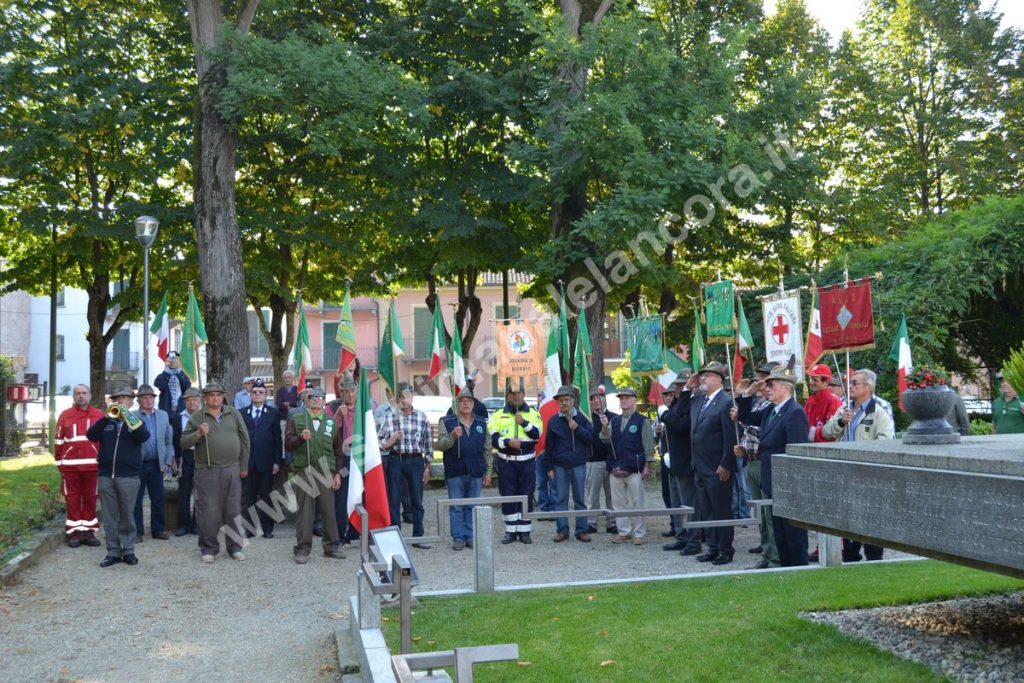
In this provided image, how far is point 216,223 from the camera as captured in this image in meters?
17.9

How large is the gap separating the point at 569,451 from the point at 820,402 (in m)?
3.58

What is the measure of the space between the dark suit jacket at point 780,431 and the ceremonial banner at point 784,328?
3010 millimetres

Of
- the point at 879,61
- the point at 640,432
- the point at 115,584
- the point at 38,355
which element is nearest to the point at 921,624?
the point at 640,432

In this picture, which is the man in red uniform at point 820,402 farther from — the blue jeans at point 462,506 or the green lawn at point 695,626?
the blue jeans at point 462,506

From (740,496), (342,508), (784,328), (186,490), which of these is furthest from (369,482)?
(784,328)

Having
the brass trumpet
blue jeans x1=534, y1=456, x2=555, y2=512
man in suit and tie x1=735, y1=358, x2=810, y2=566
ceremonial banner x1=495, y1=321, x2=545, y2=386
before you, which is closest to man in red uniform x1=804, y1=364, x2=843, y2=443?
man in suit and tie x1=735, y1=358, x2=810, y2=566

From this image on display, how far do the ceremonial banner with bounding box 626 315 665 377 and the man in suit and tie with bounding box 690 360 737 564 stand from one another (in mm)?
5318

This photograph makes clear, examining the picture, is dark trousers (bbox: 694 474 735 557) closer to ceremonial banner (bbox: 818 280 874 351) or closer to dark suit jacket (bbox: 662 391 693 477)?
dark suit jacket (bbox: 662 391 693 477)

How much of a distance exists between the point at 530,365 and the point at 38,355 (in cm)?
5019

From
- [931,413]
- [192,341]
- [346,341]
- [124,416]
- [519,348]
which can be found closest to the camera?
[931,413]

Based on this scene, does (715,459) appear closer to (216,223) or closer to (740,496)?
(740,496)

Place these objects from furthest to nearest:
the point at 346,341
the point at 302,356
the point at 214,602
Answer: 1. the point at 302,356
2. the point at 346,341
3. the point at 214,602

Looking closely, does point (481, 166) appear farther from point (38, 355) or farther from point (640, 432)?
point (38, 355)

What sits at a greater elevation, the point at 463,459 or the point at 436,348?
the point at 436,348
